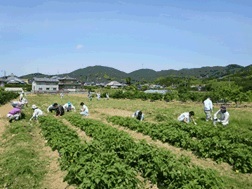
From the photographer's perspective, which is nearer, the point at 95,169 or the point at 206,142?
the point at 95,169

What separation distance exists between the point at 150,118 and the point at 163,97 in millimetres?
26504

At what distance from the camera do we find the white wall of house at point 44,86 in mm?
74625

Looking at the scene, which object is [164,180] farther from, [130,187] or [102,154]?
[102,154]

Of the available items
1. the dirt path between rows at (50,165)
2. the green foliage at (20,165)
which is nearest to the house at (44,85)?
the dirt path between rows at (50,165)

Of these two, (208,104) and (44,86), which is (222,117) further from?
(44,86)

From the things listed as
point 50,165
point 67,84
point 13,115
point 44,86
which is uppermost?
point 67,84

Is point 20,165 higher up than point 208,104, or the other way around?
point 208,104

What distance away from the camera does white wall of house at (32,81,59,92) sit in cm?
7462

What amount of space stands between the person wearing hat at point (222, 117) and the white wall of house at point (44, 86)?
66.3m

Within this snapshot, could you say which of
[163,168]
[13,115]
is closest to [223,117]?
[163,168]

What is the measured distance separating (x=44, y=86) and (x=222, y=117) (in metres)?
70.2

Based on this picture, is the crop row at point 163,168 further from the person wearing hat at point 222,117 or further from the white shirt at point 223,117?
the white shirt at point 223,117

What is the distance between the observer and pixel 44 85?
7681 centimetres

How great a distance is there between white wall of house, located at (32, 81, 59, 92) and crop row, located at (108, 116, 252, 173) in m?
67.0
